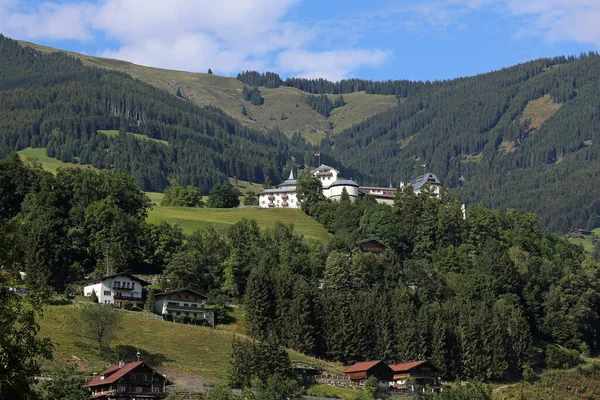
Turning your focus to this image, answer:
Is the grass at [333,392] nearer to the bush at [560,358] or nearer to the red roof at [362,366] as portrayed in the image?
the red roof at [362,366]

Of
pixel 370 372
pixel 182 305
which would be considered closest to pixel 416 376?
pixel 370 372

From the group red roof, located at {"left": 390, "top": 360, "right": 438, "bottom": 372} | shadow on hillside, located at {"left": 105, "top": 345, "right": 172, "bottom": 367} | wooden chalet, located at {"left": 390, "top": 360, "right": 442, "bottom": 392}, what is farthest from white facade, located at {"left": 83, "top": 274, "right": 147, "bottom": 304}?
wooden chalet, located at {"left": 390, "top": 360, "right": 442, "bottom": 392}

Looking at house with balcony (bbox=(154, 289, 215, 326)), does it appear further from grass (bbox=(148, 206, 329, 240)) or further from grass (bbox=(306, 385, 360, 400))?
grass (bbox=(148, 206, 329, 240))

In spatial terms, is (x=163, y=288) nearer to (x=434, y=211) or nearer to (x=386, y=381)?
(x=386, y=381)

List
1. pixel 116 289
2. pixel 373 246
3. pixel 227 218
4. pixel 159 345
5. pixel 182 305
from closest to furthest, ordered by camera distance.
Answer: pixel 159 345, pixel 182 305, pixel 116 289, pixel 373 246, pixel 227 218

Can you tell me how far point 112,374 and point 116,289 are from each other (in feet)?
111

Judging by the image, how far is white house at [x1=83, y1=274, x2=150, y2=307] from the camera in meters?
121

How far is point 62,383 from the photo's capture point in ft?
261

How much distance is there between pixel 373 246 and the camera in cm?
15950

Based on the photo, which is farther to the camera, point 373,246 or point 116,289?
point 373,246

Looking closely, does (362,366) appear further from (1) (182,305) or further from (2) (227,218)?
(2) (227,218)

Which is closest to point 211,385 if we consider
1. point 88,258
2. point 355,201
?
point 88,258

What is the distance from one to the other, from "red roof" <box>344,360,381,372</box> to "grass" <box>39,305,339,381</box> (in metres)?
Result: 2.09

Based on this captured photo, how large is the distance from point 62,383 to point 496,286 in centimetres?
8225
